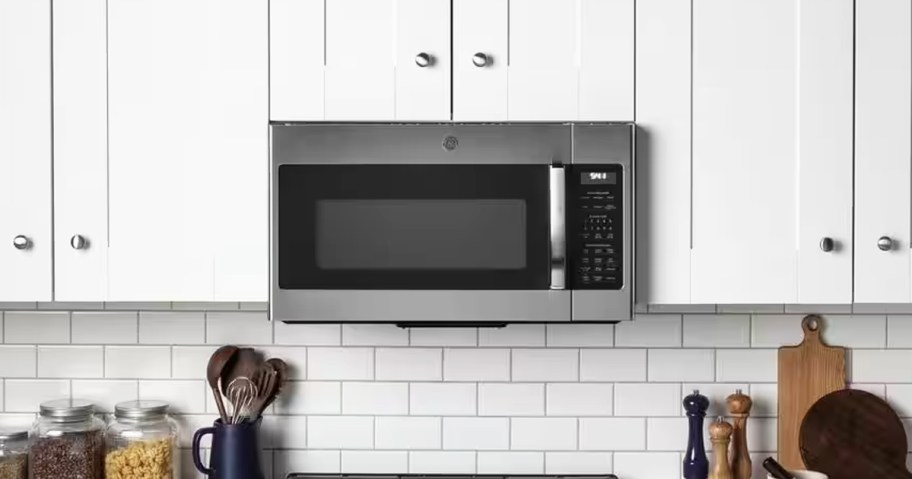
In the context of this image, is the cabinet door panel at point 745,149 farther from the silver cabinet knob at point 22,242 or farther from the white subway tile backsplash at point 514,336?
the silver cabinet knob at point 22,242

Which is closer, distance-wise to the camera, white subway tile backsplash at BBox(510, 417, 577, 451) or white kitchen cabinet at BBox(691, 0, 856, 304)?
white kitchen cabinet at BBox(691, 0, 856, 304)

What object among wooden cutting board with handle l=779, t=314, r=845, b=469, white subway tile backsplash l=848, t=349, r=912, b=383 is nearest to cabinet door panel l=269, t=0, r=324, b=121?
wooden cutting board with handle l=779, t=314, r=845, b=469

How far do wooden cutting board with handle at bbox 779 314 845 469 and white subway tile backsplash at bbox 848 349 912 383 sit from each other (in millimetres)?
45

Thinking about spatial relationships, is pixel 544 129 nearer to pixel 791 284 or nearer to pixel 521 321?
pixel 521 321

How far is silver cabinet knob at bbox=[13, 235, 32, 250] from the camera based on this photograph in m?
1.86

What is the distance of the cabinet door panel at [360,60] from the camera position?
73.9 inches

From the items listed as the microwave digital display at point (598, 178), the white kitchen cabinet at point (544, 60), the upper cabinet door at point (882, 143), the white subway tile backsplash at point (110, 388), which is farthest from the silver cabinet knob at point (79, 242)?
the upper cabinet door at point (882, 143)

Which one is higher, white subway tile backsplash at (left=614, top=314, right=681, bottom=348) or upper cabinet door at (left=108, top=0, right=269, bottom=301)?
upper cabinet door at (left=108, top=0, right=269, bottom=301)

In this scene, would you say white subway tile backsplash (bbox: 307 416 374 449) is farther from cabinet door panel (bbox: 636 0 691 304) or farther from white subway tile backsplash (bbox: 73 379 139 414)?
cabinet door panel (bbox: 636 0 691 304)

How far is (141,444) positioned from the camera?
2.10 meters

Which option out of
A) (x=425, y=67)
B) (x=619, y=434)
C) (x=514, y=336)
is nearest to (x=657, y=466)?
(x=619, y=434)

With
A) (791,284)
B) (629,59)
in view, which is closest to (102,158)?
(629,59)

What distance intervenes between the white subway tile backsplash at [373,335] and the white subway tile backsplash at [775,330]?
0.86 metres

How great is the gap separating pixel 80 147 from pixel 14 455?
0.76m
